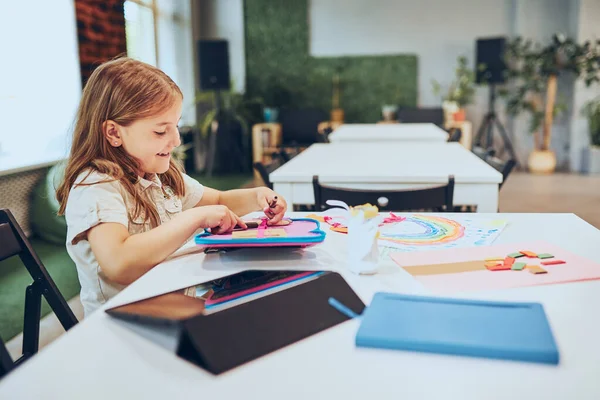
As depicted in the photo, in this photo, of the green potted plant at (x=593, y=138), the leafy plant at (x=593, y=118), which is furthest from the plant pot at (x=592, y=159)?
the leafy plant at (x=593, y=118)

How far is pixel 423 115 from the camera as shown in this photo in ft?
23.6

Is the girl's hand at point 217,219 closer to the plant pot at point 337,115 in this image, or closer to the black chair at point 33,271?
the black chair at point 33,271

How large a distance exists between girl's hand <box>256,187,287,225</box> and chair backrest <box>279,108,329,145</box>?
5.81 meters

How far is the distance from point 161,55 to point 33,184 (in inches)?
130

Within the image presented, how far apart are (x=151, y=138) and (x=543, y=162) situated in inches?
263

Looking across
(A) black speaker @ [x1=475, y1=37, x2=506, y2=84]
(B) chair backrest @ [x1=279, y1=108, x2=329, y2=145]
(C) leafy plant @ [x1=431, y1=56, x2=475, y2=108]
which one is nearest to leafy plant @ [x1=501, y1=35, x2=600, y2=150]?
(A) black speaker @ [x1=475, y1=37, x2=506, y2=84]

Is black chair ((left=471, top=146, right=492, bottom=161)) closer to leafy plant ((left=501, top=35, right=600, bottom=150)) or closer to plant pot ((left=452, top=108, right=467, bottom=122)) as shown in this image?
plant pot ((left=452, top=108, right=467, bottom=122))

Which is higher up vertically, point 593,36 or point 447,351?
point 593,36

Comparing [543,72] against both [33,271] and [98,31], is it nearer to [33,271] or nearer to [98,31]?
[98,31]

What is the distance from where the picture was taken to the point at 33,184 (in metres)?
4.30

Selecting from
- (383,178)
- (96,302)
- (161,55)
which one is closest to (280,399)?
(96,302)

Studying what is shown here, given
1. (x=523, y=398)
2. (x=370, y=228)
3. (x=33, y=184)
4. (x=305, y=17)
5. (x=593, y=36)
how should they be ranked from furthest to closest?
1. (x=305, y=17)
2. (x=593, y=36)
3. (x=33, y=184)
4. (x=370, y=228)
5. (x=523, y=398)

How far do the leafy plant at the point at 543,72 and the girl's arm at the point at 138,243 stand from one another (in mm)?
6673

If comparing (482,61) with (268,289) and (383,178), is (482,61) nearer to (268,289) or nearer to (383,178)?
(383,178)
